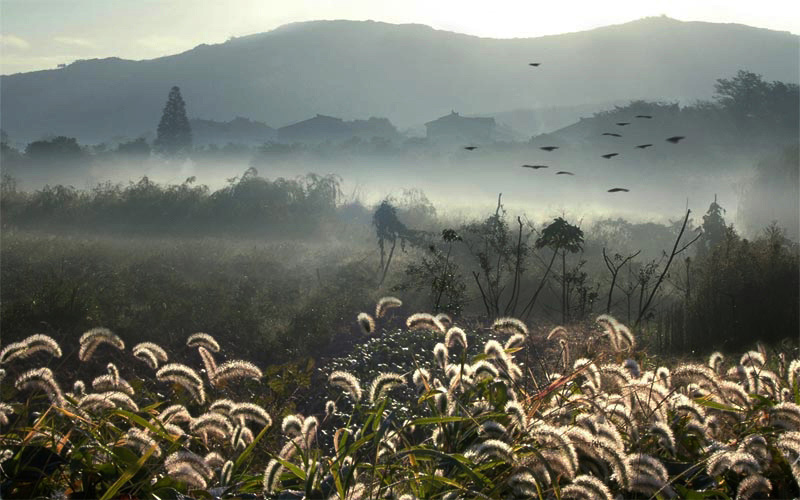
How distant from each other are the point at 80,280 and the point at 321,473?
11.0 m

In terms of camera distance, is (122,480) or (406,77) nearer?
(122,480)

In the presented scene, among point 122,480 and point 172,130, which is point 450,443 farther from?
point 172,130

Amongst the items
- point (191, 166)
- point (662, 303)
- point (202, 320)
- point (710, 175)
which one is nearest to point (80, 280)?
point (202, 320)

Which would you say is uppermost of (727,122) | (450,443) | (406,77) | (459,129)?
(406,77)

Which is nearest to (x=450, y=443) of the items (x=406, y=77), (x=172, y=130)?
(x=172, y=130)

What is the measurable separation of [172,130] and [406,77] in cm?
13219

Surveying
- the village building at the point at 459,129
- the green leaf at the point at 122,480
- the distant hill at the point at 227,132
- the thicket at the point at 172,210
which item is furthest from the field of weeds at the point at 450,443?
the distant hill at the point at 227,132

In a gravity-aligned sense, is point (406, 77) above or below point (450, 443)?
above

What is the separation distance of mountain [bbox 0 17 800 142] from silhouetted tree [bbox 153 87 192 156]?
264 ft

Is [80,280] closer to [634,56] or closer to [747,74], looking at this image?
[747,74]

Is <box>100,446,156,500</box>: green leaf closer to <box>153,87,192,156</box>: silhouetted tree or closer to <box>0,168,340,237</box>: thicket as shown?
<box>0,168,340,237</box>: thicket

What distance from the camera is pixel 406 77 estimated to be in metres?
188

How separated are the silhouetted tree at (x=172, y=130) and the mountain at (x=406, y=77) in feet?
264

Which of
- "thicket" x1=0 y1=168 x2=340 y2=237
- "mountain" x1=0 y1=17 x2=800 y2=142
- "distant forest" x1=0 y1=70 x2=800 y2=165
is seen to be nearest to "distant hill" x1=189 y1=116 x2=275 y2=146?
"mountain" x1=0 y1=17 x2=800 y2=142
